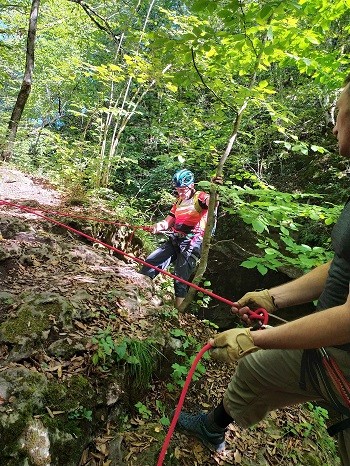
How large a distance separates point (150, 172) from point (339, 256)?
1147 cm

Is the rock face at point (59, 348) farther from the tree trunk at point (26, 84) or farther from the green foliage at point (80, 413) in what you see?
the tree trunk at point (26, 84)

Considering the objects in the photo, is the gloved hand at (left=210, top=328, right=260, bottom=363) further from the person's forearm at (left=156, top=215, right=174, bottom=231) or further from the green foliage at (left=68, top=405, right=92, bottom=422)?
the person's forearm at (left=156, top=215, right=174, bottom=231)

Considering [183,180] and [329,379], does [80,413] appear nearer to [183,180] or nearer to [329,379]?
[329,379]

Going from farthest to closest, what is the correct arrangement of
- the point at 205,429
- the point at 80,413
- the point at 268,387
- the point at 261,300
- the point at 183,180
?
the point at 183,180 < the point at 205,429 < the point at 261,300 < the point at 80,413 < the point at 268,387

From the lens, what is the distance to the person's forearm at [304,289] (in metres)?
2.14

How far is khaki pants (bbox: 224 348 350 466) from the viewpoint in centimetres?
183

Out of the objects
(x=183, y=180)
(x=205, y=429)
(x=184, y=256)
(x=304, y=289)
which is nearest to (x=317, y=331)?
(x=304, y=289)

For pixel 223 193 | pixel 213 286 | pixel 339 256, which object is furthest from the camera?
pixel 213 286

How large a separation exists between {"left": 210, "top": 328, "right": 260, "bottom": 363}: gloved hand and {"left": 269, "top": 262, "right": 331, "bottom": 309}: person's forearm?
731 mm

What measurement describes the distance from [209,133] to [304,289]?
4873 mm

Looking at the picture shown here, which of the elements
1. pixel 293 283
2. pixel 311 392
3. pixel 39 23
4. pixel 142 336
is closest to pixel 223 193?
pixel 293 283

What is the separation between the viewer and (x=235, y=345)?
64.9 inches

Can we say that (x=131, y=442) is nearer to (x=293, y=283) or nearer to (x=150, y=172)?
(x=293, y=283)

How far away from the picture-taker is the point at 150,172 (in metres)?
12.8
